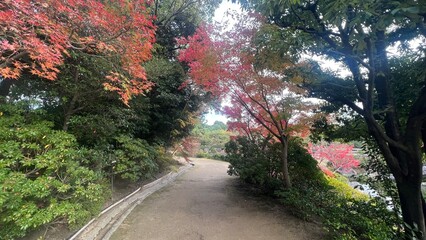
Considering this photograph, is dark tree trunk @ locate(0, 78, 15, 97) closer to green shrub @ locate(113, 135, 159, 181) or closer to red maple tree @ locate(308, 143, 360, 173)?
green shrub @ locate(113, 135, 159, 181)

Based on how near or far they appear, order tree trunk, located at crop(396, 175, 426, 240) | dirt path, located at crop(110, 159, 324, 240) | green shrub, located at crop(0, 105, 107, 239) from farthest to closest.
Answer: dirt path, located at crop(110, 159, 324, 240) < tree trunk, located at crop(396, 175, 426, 240) < green shrub, located at crop(0, 105, 107, 239)

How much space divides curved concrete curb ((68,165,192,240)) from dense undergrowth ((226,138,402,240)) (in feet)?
11.8

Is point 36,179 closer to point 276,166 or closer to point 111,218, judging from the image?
point 111,218

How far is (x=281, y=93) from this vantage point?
555 centimetres

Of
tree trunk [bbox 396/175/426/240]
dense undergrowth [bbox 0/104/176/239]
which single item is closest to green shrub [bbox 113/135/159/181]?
dense undergrowth [bbox 0/104/176/239]

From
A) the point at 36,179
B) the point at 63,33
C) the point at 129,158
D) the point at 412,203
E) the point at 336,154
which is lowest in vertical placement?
the point at 412,203

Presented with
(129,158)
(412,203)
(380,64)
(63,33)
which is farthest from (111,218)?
(380,64)

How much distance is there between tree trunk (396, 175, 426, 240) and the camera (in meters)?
3.31

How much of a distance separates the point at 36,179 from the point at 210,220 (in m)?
3.38

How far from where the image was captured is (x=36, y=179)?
292 cm

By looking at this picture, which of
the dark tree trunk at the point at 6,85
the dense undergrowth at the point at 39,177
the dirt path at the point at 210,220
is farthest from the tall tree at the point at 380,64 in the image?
the dark tree trunk at the point at 6,85

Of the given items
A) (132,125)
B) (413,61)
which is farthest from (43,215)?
(413,61)

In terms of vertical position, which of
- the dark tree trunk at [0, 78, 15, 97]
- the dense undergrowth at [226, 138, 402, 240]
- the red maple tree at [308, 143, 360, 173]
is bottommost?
the dense undergrowth at [226, 138, 402, 240]

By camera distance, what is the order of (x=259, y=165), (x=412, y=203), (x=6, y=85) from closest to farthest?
(x=412, y=203)
(x=6, y=85)
(x=259, y=165)
